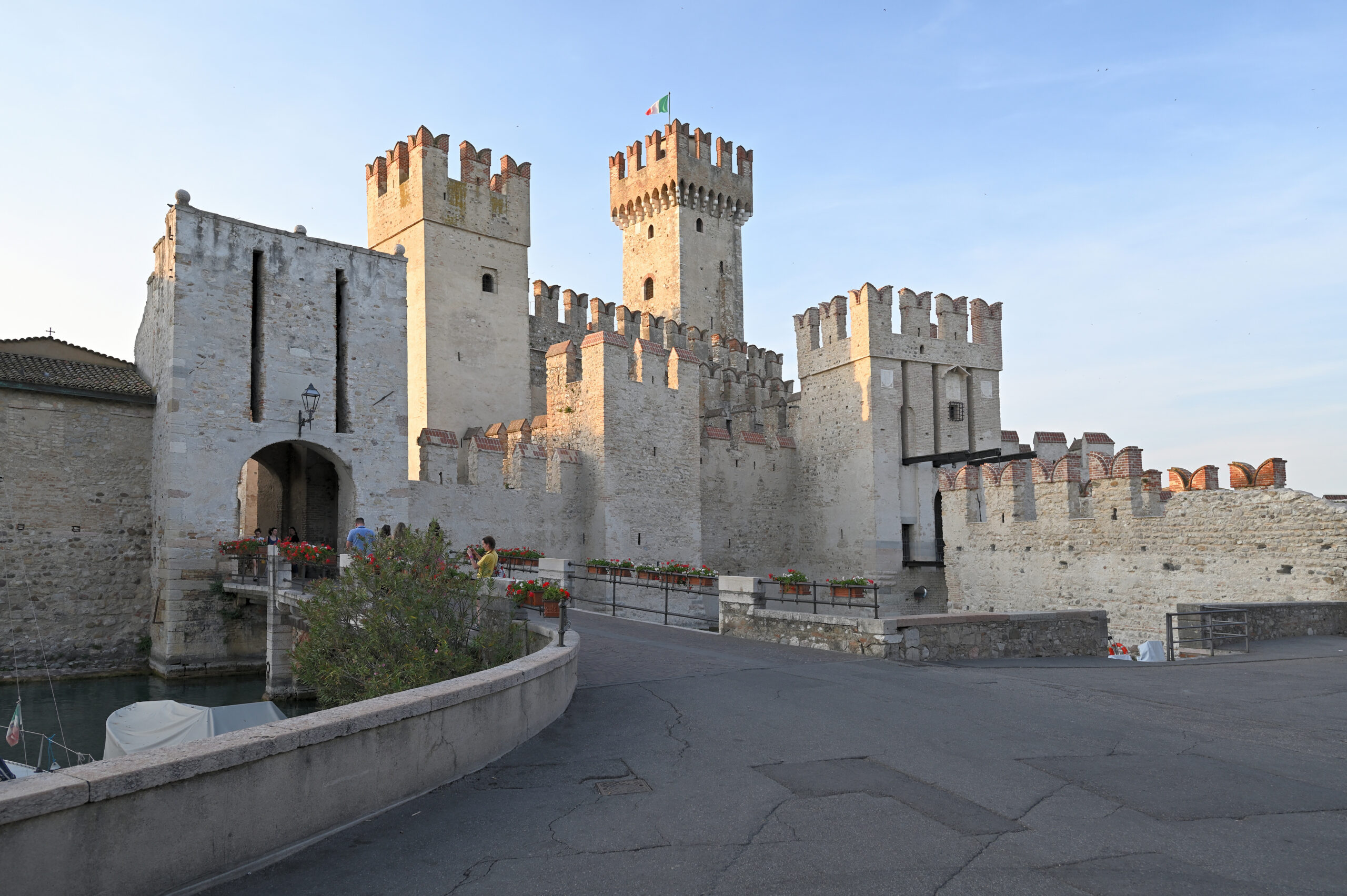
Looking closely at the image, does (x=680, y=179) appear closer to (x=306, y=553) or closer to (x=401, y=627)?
(x=306, y=553)

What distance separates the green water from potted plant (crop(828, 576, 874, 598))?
995cm

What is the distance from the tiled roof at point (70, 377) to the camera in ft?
58.1

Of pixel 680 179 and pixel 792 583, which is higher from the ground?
pixel 680 179

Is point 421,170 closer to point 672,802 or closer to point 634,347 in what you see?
point 634,347

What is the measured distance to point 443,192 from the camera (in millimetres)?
27922

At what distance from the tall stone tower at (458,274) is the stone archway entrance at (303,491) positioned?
3.19m

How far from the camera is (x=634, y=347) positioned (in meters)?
25.0

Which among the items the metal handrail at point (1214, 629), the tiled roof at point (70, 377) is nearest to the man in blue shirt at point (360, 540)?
the tiled roof at point (70, 377)

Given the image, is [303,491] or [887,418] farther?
[887,418]

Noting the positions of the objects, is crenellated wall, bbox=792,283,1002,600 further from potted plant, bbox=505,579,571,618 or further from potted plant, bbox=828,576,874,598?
potted plant, bbox=505,579,571,618

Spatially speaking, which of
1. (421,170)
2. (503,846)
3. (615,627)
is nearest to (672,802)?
(503,846)

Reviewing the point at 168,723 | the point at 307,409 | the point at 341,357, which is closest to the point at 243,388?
the point at 307,409

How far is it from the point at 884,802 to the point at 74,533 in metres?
18.3

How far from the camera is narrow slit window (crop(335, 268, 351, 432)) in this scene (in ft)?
65.8
